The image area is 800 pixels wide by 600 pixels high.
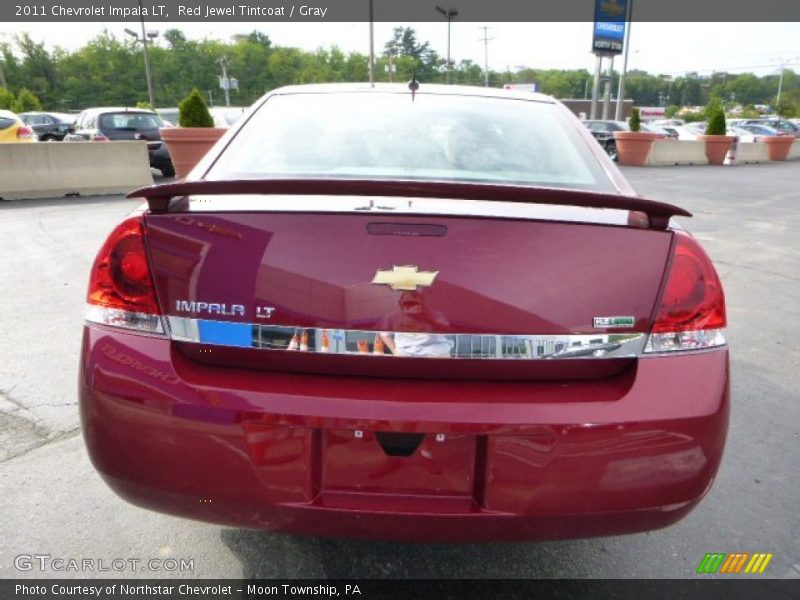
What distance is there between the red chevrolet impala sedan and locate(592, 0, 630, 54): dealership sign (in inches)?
1303

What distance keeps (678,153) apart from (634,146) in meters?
2.79

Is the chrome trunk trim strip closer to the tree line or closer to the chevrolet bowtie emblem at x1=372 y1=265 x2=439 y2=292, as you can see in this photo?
the chevrolet bowtie emblem at x1=372 y1=265 x2=439 y2=292

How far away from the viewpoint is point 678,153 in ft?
70.4

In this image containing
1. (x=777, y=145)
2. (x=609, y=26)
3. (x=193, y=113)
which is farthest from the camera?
(x=609, y=26)

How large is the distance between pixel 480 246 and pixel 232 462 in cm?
83

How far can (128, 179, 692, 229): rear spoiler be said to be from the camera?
157 cm

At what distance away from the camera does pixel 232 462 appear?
4.98 ft

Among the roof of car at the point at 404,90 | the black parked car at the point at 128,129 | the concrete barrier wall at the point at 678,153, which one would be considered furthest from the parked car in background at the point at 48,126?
the roof of car at the point at 404,90

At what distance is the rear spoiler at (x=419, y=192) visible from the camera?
1.57 m

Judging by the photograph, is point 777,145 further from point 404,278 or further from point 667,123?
point 404,278

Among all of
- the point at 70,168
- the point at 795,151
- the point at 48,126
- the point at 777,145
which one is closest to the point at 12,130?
the point at 70,168

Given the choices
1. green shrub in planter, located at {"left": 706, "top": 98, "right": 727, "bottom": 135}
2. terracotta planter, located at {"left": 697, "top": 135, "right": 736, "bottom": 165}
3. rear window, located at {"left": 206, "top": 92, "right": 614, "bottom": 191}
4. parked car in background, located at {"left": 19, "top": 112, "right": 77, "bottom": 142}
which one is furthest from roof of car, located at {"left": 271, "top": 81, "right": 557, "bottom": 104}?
parked car in background, located at {"left": 19, "top": 112, "right": 77, "bottom": 142}

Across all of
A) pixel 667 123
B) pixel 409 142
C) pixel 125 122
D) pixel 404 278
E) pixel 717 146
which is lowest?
pixel 717 146

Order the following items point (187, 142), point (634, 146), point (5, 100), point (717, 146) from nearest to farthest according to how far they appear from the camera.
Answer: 1. point (187, 142)
2. point (634, 146)
3. point (717, 146)
4. point (5, 100)
